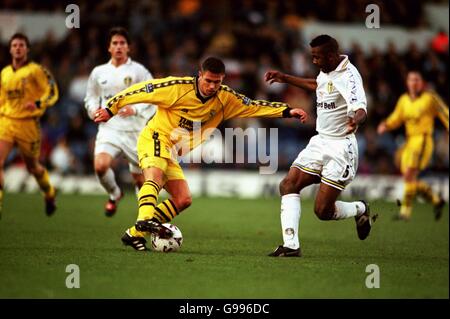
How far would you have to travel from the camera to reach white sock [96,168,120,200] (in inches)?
533

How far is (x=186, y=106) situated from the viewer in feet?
32.3

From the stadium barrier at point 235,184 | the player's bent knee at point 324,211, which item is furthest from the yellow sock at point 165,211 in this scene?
the stadium barrier at point 235,184

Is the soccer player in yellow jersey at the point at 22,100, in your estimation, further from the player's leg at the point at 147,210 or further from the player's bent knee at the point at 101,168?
the player's leg at the point at 147,210

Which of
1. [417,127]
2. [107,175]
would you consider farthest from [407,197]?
[107,175]

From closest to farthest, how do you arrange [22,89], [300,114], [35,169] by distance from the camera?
[300,114]
[22,89]
[35,169]

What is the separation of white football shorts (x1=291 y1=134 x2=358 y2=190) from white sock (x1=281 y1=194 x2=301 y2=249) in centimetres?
40

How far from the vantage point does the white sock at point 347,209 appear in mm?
9962

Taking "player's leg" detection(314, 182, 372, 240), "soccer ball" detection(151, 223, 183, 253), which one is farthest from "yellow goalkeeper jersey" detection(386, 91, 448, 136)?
"soccer ball" detection(151, 223, 183, 253)

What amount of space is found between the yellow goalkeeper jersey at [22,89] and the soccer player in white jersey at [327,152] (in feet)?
17.7

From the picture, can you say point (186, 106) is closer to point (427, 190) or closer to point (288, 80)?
point (288, 80)

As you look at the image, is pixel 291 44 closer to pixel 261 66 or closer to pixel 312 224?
pixel 261 66

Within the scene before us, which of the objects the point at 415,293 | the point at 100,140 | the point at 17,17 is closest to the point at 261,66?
the point at 17,17

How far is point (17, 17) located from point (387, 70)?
10.2m

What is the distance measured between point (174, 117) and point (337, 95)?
6.21ft
